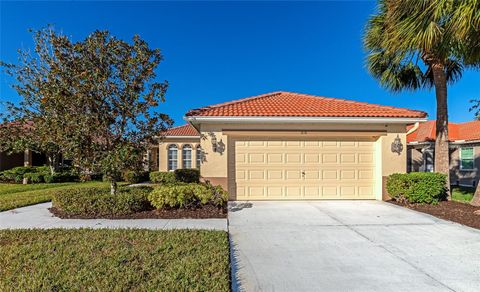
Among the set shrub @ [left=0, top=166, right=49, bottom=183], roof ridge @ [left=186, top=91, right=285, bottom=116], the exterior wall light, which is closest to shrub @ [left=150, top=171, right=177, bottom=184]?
shrub @ [left=0, top=166, right=49, bottom=183]

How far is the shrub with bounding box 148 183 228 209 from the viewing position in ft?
25.2

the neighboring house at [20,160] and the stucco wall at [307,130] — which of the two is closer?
the stucco wall at [307,130]

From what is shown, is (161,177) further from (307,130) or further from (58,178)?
(307,130)

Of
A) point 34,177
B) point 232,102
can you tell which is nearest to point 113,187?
point 232,102

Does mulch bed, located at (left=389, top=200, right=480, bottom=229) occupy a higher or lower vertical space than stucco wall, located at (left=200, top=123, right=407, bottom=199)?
lower

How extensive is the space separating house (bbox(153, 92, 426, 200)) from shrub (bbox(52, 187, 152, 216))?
2.89 meters

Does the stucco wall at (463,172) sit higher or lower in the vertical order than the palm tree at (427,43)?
lower

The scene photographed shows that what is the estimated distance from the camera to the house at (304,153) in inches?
394

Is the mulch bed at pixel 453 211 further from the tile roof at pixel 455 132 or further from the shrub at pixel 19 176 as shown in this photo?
the shrub at pixel 19 176

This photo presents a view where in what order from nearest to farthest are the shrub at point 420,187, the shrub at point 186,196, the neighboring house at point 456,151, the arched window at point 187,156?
1. the shrub at point 186,196
2. the shrub at point 420,187
3. the neighboring house at point 456,151
4. the arched window at point 187,156

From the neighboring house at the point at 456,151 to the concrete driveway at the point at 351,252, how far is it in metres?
10.5

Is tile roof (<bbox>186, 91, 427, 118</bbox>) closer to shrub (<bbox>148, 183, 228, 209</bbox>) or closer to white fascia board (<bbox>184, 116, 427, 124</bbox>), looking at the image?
white fascia board (<bbox>184, 116, 427, 124</bbox>)

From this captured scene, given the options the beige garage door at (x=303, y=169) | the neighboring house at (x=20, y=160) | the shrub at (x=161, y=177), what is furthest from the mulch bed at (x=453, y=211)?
the neighboring house at (x=20, y=160)

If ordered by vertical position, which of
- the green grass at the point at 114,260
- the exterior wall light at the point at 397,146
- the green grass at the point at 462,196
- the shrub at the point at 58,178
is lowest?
the green grass at the point at 462,196
